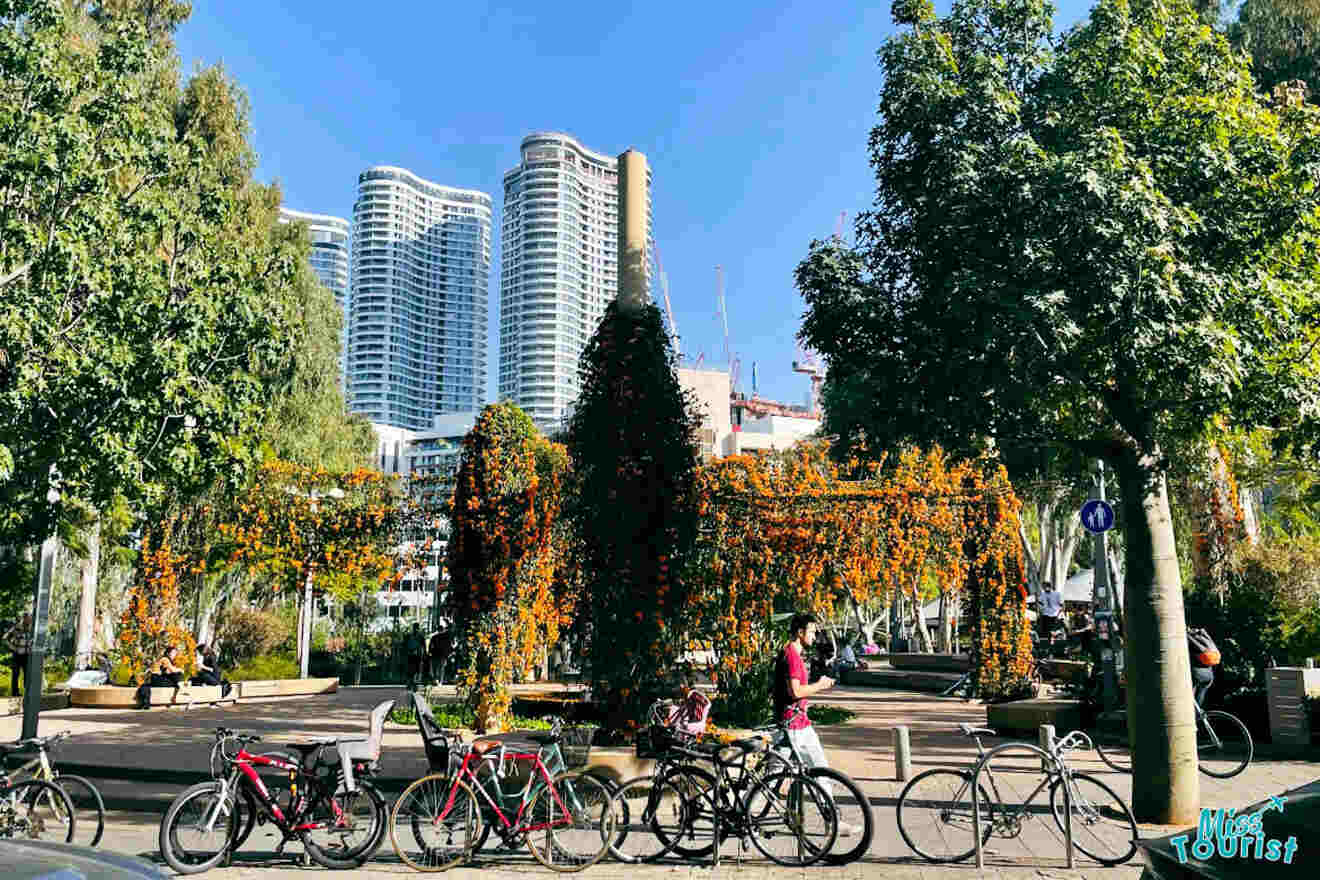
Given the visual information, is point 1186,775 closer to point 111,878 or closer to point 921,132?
point 921,132

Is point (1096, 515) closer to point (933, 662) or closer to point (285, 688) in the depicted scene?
point (933, 662)

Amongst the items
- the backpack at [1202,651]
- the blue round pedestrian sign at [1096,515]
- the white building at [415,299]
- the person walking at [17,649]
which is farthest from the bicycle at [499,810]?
the white building at [415,299]

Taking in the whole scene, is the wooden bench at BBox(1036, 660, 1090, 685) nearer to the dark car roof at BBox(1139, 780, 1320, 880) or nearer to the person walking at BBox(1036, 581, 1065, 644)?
the person walking at BBox(1036, 581, 1065, 644)

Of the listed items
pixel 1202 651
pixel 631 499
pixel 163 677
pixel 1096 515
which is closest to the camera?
pixel 631 499

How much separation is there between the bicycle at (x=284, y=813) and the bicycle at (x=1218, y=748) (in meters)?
8.21

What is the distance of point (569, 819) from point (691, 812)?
990mm

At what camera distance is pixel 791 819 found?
768 cm

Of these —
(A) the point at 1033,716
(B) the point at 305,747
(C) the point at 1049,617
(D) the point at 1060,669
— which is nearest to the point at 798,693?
(B) the point at 305,747

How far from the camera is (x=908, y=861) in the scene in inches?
302

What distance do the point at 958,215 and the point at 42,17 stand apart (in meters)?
11.6

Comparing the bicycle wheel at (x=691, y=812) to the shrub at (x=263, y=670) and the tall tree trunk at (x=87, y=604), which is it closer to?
the shrub at (x=263, y=670)

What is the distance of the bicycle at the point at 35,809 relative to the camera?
7.74 meters

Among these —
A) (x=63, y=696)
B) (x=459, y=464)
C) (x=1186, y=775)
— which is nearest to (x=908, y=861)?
(x=1186, y=775)

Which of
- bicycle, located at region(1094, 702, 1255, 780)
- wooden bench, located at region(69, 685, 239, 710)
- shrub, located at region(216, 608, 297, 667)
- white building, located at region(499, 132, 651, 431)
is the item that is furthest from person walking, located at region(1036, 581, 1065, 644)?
white building, located at region(499, 132, 651, 431)
